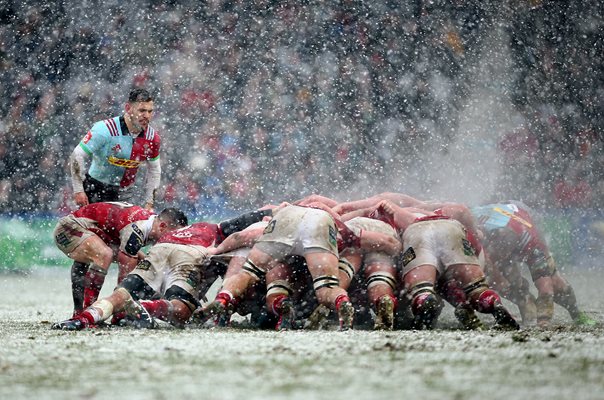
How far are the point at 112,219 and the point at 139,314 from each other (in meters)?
1.23

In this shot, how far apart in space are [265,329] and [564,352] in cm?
213

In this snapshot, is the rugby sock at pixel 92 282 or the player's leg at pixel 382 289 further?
the rugby sock at pixel 92 282

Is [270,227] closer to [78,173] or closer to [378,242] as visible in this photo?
[378,242]

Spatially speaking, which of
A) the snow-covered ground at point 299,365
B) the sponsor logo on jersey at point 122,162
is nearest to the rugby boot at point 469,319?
the snow-covered ground at point 299,365

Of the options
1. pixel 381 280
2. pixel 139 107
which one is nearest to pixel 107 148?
pixel 139 107

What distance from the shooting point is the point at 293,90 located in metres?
13.2

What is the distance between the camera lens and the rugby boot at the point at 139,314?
524 centimetres

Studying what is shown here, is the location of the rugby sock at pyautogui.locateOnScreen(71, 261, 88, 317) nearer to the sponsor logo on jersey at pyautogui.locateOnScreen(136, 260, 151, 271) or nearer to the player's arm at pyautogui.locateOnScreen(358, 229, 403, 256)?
the sponsor logo on jersey at pyautogui.locateOnScreen(136, 260, 151, 271)

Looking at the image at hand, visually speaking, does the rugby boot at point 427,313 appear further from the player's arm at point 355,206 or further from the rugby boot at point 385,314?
the player's arm at point 355,206

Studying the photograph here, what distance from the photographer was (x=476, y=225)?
6316mm

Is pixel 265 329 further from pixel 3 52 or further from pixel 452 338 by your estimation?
pixel 3 52

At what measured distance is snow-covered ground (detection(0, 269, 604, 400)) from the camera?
280cm

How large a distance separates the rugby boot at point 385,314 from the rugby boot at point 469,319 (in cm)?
41

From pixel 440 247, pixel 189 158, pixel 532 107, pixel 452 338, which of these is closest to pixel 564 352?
pixel 452 338
